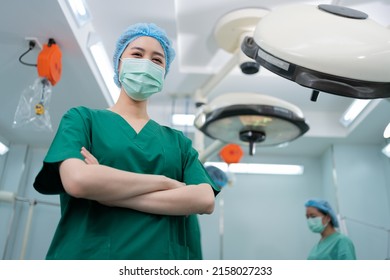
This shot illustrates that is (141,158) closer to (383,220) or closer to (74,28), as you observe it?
(383,220)

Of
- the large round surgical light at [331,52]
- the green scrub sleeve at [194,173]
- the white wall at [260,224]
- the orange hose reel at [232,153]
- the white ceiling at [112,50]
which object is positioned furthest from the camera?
the white wall at [260,224]

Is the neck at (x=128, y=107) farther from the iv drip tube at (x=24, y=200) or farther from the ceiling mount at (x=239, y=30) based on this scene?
the ceiling mount at (x=239, y=30)

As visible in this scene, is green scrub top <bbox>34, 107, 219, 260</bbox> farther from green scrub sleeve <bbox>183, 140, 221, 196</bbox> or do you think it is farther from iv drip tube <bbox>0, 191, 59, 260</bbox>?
iv drip tube <bbox>0, 191, 59, 260</bbox>

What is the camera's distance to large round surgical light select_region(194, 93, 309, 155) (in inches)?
70.8

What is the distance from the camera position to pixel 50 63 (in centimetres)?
176

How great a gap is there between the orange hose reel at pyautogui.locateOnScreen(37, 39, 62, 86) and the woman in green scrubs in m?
0.86

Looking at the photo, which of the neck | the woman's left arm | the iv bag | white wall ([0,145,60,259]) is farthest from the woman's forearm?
the iv bag

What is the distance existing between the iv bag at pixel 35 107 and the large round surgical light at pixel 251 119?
741mm

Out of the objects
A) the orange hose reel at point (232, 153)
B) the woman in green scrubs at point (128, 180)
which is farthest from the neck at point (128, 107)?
the orange hose reel at point (232, 153)

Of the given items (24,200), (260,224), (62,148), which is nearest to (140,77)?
(62,148)

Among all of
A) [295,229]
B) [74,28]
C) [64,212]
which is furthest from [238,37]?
[295,229]

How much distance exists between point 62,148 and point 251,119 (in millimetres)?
1186

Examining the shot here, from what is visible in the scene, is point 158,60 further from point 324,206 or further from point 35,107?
point 324,206

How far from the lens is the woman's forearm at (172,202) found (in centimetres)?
84
